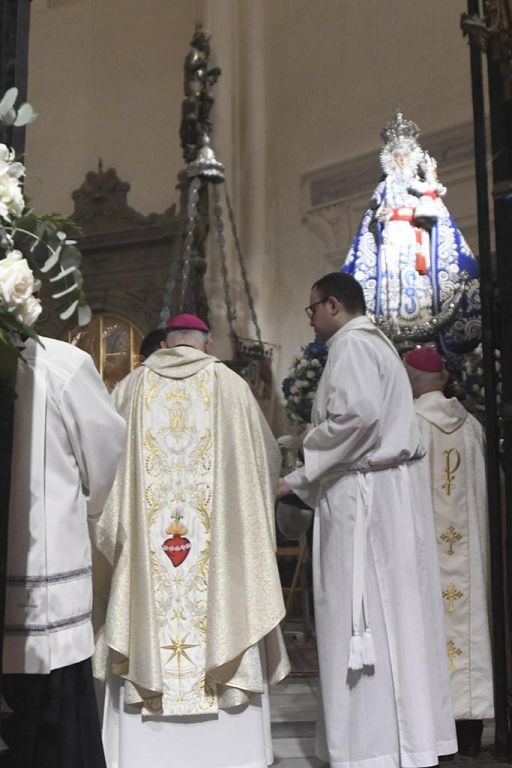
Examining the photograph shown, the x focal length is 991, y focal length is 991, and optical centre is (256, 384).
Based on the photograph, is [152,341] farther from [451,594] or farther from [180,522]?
[451,594]

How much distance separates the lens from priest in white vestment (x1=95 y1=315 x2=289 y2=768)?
151 inches

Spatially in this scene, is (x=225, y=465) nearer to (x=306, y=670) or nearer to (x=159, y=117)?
(x=306, y=670)

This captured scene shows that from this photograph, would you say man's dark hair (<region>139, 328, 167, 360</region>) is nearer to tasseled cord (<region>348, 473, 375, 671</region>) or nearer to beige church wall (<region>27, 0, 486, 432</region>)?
tasseled cord (<region>348, 473, 375, 671</region>)

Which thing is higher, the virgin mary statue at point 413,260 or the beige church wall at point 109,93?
the beige church wall at point 109,93

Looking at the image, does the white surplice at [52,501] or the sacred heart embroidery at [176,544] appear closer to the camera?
the white surplice at [52,501]

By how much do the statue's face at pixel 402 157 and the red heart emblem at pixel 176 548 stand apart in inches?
165

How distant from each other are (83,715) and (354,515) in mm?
1455

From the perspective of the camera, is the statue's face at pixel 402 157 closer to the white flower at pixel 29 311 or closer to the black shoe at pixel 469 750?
the black shoe at pixel 469 750

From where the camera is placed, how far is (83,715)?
2789mm

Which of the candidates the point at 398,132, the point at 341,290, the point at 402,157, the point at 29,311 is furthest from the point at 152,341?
the point at 29,311

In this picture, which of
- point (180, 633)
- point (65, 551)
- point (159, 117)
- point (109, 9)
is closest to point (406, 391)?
point (180, 633)

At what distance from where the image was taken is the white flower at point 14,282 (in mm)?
2053

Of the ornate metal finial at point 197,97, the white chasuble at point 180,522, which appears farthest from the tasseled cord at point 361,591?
the ornate metal finial at point 197,97

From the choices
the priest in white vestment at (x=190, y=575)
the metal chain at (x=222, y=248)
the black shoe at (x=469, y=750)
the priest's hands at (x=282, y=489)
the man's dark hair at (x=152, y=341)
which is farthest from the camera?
the metal chain at (x=222, y=248)
